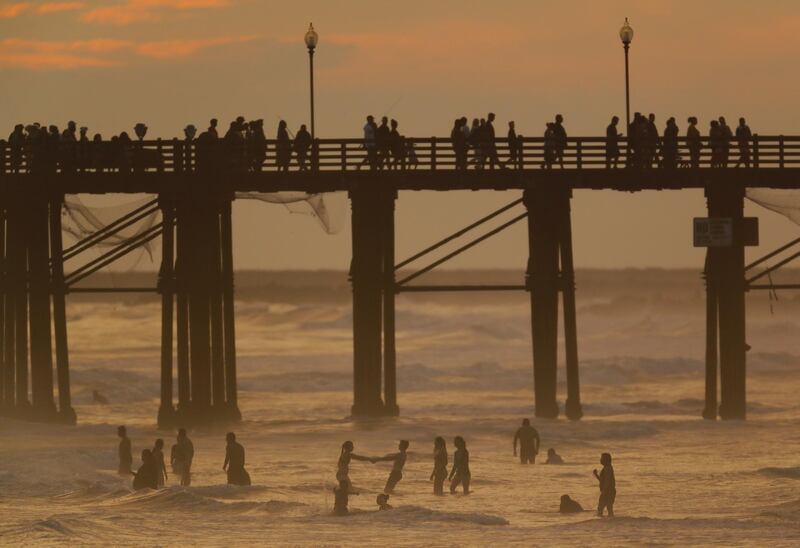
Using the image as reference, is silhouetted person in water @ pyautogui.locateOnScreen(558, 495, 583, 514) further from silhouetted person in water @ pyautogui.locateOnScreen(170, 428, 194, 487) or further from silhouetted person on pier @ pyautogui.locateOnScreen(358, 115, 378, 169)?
silhouetted person on pier @ pyautogui.locateOnScreen(358, 115, 378, 169)

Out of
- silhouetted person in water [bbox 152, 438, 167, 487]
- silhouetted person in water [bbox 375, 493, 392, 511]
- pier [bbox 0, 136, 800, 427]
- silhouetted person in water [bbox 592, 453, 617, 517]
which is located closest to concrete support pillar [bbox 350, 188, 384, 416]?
pier [bbox 0, 136, 800, 427]

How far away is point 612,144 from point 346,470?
48.6 feet

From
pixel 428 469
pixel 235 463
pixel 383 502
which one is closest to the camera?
pixel 383 502

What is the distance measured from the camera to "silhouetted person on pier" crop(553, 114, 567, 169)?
144ft

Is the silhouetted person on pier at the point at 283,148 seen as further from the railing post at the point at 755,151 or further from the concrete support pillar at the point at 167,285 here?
the railing post at the point at 755,151

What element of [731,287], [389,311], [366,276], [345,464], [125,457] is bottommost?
[125,457]

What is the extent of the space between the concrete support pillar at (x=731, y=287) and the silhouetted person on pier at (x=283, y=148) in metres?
8.75

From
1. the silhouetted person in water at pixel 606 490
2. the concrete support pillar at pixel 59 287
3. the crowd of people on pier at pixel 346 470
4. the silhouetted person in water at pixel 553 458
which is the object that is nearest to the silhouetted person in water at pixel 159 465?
the crowd of people on pier at pixel 346 470

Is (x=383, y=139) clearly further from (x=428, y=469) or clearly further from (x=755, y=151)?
(x=428, y=469)

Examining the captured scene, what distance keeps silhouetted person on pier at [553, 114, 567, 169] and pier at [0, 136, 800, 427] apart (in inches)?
11.5

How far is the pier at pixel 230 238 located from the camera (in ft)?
144

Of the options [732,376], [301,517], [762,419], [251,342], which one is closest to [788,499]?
[301,517]

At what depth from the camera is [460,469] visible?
33875 millimetres

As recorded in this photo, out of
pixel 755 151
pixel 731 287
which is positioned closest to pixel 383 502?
pixel 731 287
